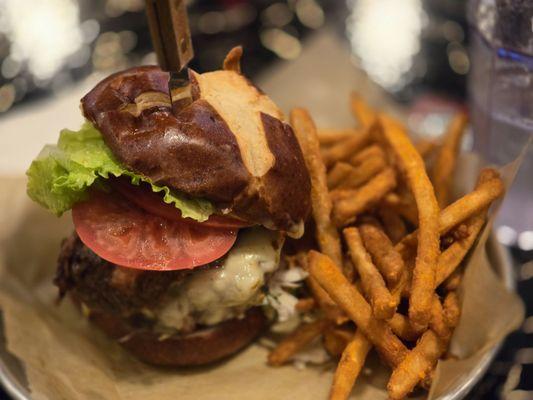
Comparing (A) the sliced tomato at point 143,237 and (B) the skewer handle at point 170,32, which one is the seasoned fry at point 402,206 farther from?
(B) the skewer handle at point 170,32

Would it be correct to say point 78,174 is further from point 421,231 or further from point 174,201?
point 421,231

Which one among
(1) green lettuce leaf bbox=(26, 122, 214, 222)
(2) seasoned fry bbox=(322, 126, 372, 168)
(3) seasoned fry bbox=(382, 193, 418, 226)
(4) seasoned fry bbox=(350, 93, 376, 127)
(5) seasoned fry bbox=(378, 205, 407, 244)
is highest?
(1) green lettuce leaf bbox=(26, 122, 214, 222)

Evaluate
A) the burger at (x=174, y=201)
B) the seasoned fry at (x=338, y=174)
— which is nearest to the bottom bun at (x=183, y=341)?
the burger at (x=174, y=201)

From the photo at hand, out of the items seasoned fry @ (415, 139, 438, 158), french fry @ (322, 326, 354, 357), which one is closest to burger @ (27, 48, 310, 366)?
french fry @ (322, 326, 354, 357)

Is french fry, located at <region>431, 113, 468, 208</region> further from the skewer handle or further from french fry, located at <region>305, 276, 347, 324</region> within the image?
the skewer handle

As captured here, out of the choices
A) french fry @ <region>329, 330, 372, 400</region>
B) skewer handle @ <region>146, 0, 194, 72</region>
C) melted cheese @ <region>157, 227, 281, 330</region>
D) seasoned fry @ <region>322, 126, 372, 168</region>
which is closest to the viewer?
skewer handle @ <region>146, 0, 194, 72</region>

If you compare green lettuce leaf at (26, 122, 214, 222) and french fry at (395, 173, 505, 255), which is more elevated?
green lettuce leaf at (26, 122, 214, 222)
